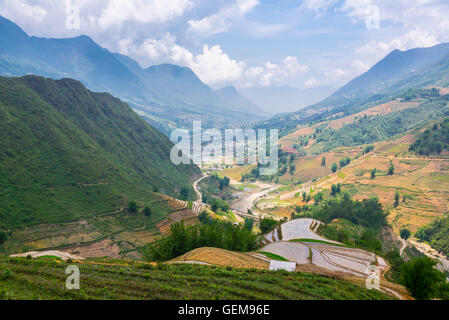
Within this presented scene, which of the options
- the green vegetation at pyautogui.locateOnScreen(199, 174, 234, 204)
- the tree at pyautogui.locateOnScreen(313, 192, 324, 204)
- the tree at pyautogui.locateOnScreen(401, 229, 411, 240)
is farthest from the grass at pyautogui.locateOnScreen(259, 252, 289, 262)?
the green vegetation at pyautogui.locateOnScreen(199, 174, 234, 204)

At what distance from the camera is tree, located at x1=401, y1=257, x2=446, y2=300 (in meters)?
25.0

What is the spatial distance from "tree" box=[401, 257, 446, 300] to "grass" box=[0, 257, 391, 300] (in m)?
6.44

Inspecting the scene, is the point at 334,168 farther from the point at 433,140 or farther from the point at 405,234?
the point at 405,234

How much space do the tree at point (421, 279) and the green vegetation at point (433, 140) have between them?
433 ft

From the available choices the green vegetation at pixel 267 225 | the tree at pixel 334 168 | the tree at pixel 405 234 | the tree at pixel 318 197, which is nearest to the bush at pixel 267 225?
the green vegetation at pixel 267 225

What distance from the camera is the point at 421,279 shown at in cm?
2545

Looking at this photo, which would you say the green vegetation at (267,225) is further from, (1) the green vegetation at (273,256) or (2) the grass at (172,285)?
(2) the grass at (172,285)

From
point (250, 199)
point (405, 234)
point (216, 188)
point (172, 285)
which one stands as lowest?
point (405, 234)

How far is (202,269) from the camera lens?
79.5 ft

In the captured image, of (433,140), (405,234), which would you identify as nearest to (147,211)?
(405,234)

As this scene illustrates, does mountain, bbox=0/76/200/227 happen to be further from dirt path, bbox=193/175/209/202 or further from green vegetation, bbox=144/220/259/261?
green vegetation, bbox=144/220/259/261

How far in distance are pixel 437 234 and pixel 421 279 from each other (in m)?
71.8
